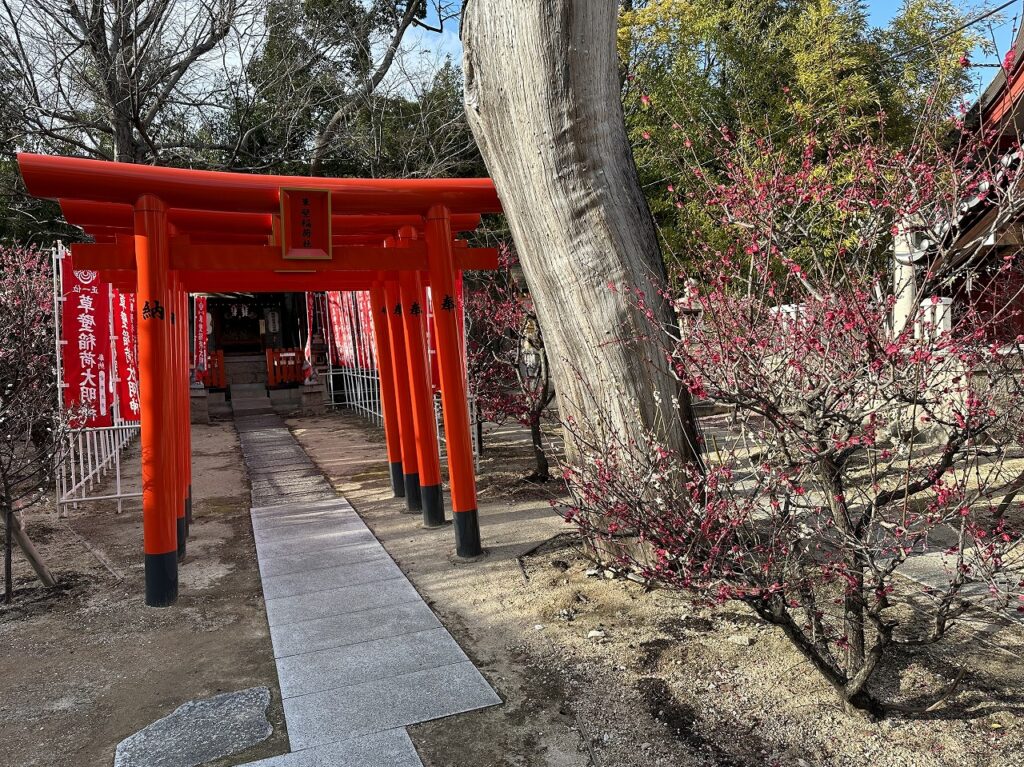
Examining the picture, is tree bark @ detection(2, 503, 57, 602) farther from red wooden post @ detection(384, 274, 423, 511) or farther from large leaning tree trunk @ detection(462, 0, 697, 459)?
large leaning tree trunk @ detection(462, 0, 697, 459)

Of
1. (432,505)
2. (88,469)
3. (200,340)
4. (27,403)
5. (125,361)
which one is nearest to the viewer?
(432,505)

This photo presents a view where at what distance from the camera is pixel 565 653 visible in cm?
389

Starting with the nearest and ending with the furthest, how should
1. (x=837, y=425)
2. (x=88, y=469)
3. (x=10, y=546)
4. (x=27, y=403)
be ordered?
(x=837, y=425) < (x=10, y=546) < (x=27, y=403) < (x=88, y=469)

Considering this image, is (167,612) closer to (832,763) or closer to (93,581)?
(93,581)

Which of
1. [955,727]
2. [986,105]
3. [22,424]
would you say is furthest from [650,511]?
[986,105]

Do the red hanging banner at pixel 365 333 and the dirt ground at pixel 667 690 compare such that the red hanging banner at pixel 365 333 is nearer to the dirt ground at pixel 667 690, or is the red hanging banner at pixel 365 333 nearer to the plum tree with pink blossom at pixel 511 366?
the plum tree with pink blossom at pixel 511 366

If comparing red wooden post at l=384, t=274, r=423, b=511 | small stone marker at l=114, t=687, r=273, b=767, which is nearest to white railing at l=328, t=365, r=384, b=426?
red wooden post at l=384, t=274, r=423, b=511

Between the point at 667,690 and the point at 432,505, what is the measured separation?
3.54 m

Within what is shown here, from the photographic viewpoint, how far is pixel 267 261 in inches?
212

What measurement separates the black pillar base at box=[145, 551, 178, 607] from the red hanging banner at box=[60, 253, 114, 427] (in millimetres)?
2926

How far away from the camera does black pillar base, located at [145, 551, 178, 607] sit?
4934 millimetres

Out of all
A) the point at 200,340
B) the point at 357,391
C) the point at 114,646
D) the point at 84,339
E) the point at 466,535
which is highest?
the point at 200,340

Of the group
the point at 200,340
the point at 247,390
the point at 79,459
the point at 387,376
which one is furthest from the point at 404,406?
the point at 247,390

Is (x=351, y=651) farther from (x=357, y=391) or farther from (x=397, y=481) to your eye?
(x=357, y=391)
